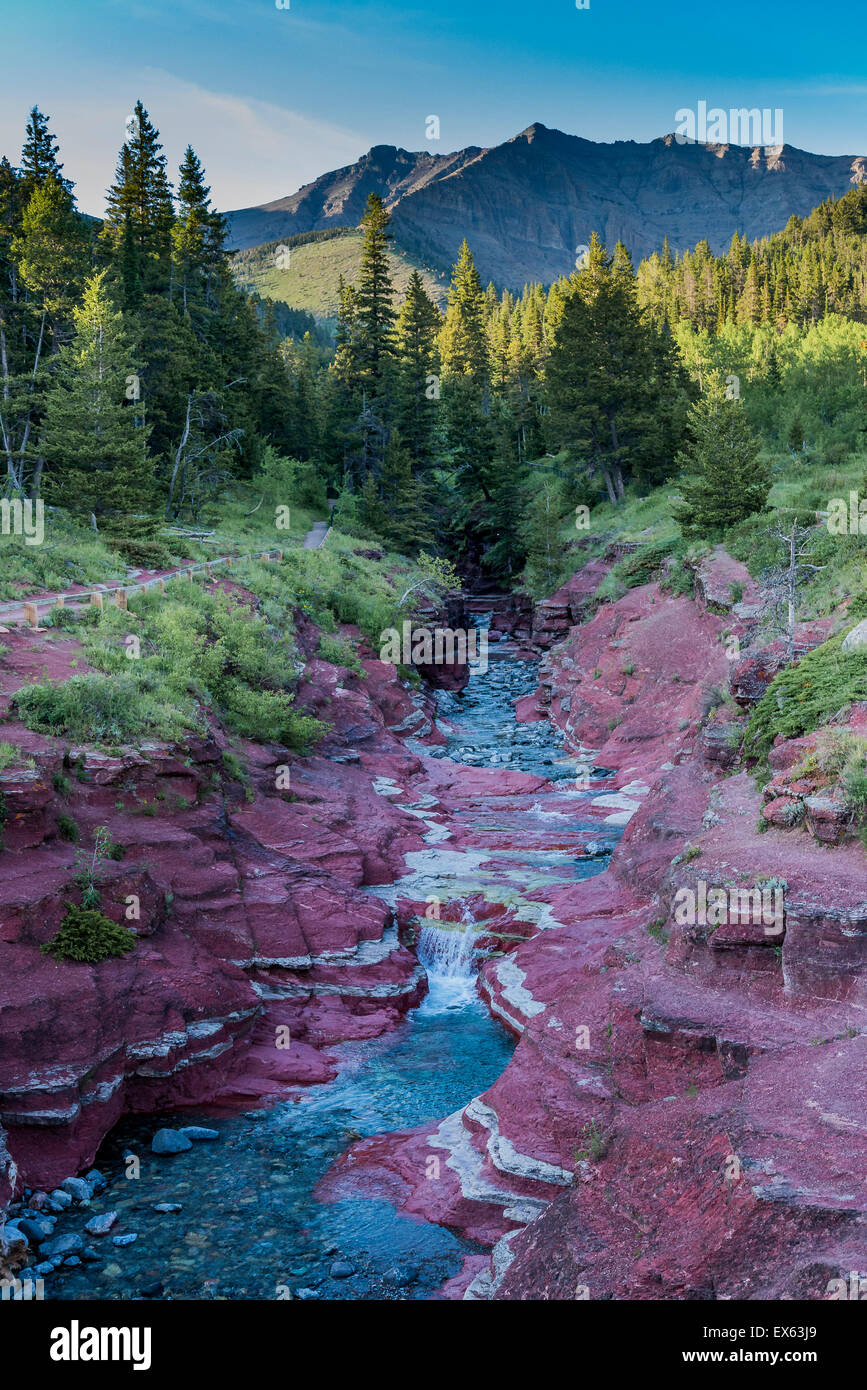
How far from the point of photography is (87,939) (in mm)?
15156

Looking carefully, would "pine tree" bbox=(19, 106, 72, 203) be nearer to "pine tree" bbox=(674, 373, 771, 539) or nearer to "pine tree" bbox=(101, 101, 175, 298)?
"pine tree" bbox=(101, 101, 175, 298)

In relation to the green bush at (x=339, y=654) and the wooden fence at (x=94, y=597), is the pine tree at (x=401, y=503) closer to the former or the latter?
the green bush at (x=339, y=654)

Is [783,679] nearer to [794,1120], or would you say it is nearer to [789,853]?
[789,853]

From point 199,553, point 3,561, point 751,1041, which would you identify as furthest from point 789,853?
point 199,553

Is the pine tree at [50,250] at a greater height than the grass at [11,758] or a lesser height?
greater

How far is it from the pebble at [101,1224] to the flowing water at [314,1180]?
12 centimetres

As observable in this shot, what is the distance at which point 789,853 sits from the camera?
14336 millimetres

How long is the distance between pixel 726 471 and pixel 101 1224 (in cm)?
3657

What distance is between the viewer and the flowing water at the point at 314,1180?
10.9 meters

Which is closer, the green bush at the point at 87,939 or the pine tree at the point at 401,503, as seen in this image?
the green bush at the point at 87,939
